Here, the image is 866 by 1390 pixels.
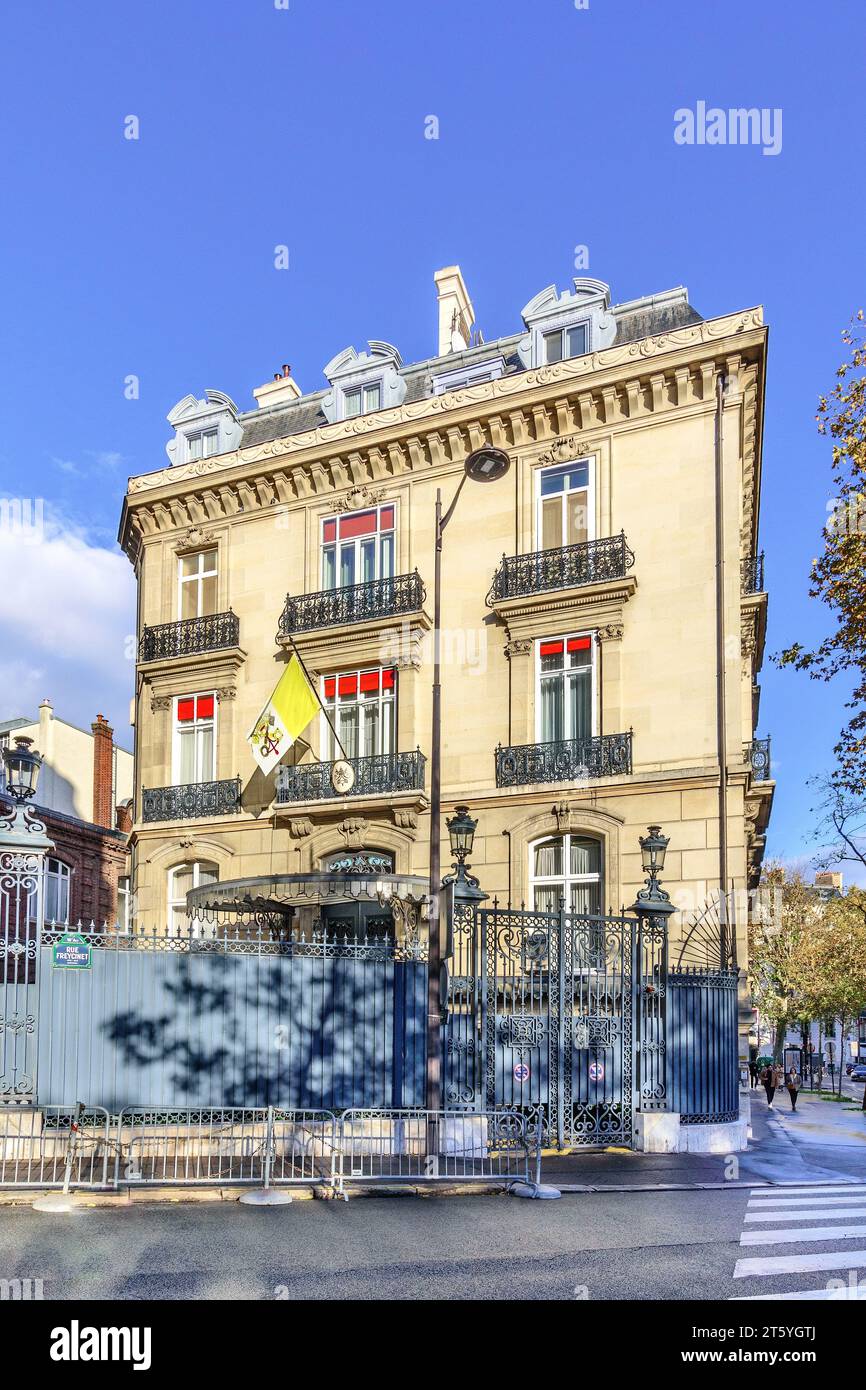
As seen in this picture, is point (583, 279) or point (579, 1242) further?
point (583, 279)

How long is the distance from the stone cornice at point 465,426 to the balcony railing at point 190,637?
2.80 meters

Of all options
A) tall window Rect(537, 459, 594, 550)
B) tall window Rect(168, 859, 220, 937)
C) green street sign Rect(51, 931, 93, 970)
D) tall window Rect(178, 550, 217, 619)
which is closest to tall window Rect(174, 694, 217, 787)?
tall window Rect(168, 859, 220, 937)

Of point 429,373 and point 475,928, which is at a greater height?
point 429,373

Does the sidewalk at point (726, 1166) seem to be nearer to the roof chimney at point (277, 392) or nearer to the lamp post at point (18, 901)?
the lamp post at point (18, 901)

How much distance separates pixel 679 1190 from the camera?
13180 mm

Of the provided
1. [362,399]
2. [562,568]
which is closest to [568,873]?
[562,568]

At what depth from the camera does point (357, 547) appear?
89.2 feet

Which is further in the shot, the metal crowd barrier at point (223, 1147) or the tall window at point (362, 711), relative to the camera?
the tall window at point (362, 711)

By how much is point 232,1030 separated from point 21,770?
4.21 meters

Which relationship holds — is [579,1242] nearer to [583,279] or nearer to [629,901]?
[629,901]

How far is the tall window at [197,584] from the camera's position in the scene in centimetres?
2930

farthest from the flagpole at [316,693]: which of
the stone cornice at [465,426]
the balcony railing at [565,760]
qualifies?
the stone cornice at [465,426]
